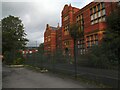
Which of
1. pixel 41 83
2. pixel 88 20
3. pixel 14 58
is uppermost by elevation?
pixel 88 20

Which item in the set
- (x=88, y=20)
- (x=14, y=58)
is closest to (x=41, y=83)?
(x=88, y=20)

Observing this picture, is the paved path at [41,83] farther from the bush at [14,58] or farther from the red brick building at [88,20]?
the bush at [14,58]

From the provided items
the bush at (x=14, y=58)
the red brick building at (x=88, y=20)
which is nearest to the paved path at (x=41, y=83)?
the red brick building at (x=88, y=20)

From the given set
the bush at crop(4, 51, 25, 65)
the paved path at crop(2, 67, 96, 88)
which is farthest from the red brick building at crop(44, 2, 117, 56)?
the bush at crop(4, 51, 25, 65)

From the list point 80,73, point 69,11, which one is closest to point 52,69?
point 80,73

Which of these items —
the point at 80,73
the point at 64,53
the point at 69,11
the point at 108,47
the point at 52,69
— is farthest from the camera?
the point at 69,11

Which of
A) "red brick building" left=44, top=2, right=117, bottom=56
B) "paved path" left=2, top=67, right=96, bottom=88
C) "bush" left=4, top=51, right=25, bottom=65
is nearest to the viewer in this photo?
"paved path" left=2, top=67, right=96, bottom=88

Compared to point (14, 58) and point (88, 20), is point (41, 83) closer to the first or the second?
point (88, 20)

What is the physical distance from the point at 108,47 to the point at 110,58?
49cm

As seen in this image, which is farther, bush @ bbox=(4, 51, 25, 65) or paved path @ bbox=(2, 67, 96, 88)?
bush @ bbox=(4, 51, 25, 65)

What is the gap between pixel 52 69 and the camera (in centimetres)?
1365

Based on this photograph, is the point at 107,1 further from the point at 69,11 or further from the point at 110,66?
the point at 110,66

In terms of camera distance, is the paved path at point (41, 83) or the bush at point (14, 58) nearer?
the paved path at point (41, 83)

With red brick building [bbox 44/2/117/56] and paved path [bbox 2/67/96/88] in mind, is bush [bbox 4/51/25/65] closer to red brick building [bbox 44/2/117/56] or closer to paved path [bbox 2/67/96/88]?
red brick building [bbox 44/2/117/56]
